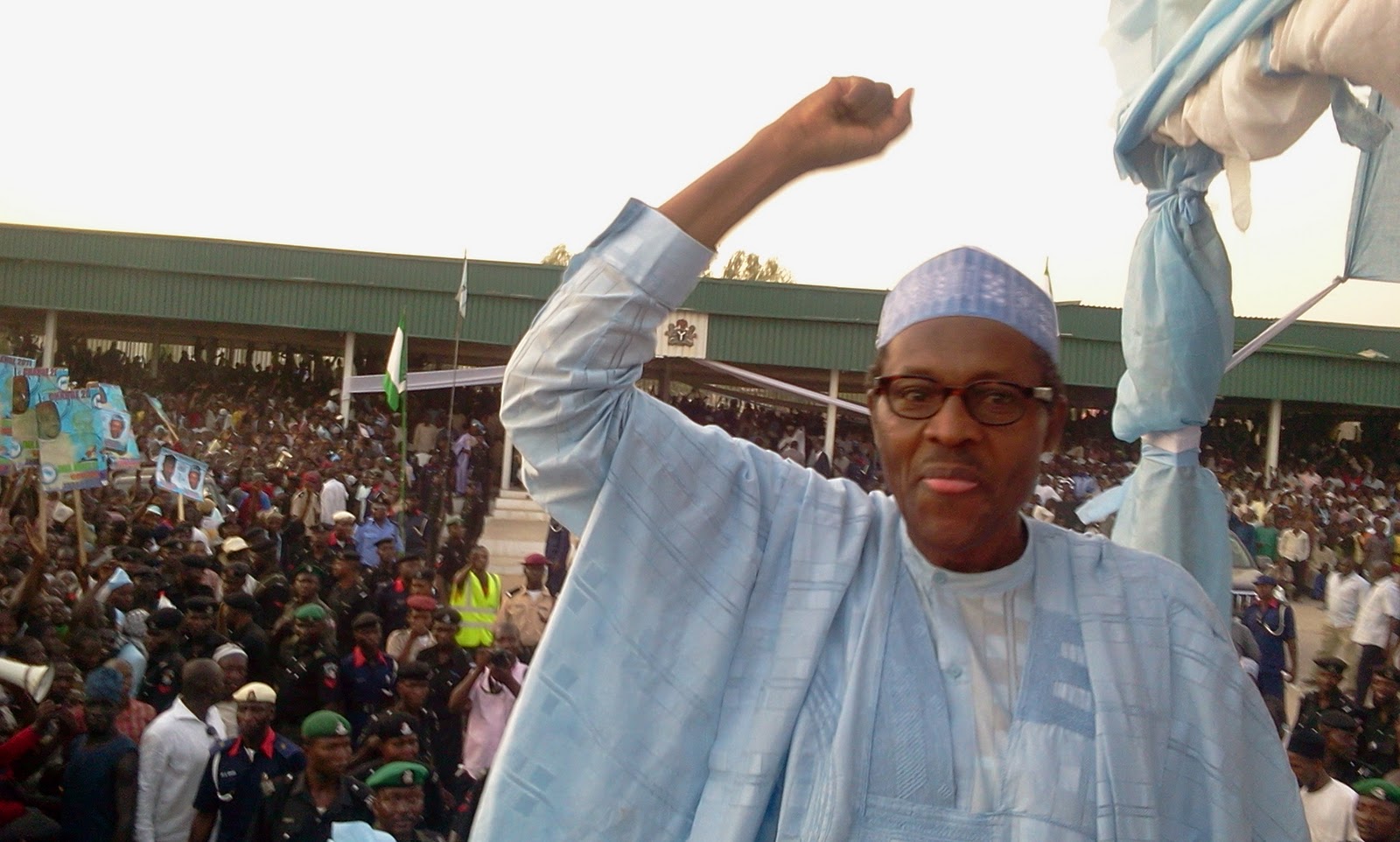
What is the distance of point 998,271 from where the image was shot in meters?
1.60

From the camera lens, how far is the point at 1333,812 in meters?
4.89

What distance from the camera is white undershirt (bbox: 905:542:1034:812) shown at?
1.47 m

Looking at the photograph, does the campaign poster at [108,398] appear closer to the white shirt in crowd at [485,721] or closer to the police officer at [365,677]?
the police officer at [365,677]

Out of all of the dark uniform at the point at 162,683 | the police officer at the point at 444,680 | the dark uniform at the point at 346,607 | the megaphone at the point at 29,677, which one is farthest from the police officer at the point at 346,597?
the megaphone at the point at 29,677

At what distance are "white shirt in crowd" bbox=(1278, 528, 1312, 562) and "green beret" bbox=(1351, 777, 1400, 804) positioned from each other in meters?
11.6

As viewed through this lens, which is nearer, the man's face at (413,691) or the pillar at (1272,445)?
the man's face at (413,691)

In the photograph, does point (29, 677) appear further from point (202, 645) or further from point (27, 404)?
point (27, 404)

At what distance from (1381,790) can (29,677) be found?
18.5 ft

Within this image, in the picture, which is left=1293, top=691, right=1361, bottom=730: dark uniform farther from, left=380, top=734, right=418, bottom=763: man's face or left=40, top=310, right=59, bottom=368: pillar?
left=40, top=310, right=59, bottom=368: pillar

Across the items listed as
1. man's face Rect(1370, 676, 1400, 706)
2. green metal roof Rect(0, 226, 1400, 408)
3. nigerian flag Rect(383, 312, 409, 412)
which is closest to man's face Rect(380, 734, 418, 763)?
man's face Rect(1370, 676, 1400, 706)

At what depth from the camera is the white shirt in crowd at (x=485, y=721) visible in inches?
244

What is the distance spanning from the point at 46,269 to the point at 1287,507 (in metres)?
20.9

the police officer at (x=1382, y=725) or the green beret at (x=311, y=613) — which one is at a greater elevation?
the green beret at (x=311, y=613)

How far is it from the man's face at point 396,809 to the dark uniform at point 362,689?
6.23 feet
